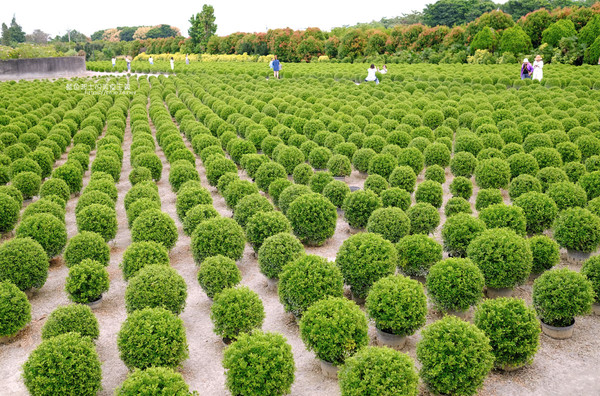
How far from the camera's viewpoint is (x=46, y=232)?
10.2 metres

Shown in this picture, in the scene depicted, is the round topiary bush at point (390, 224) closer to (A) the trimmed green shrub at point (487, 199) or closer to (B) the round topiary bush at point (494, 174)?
(A) the trimmed green shrub at point (487, 199)

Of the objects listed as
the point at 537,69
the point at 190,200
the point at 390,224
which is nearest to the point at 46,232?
the point at 190,200

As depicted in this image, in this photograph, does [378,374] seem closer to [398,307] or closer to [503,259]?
[398,307]

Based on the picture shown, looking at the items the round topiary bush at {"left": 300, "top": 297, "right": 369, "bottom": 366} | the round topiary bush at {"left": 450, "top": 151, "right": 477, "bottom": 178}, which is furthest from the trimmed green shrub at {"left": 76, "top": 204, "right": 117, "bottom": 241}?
the round topiary bush at {"left": 450, "top": 151, "right": 477, "bottom": 178}

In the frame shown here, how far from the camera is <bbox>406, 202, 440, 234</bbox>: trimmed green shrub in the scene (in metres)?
10.8

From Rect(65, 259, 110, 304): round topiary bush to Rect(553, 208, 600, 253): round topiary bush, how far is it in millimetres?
9043

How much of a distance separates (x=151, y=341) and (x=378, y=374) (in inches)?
123

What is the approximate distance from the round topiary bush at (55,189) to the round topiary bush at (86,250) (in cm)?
394

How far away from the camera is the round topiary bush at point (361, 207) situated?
37.5 feet

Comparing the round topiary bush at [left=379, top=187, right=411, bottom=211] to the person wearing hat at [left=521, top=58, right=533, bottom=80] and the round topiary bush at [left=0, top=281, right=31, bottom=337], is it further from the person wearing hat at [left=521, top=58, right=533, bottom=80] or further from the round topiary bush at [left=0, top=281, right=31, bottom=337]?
the person wearing hat at [left=521, top=58, right=533, bottom=80]

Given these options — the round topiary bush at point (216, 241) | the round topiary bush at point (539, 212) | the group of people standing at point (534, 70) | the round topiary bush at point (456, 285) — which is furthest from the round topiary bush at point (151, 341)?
the group of people standing at point (534, 70)

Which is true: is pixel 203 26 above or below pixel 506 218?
above

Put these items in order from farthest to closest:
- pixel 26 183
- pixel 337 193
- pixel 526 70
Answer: pixel 526 70 → pixel 26 183 → pixel 337 193

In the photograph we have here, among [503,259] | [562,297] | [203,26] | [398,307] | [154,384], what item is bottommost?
[154,384]
